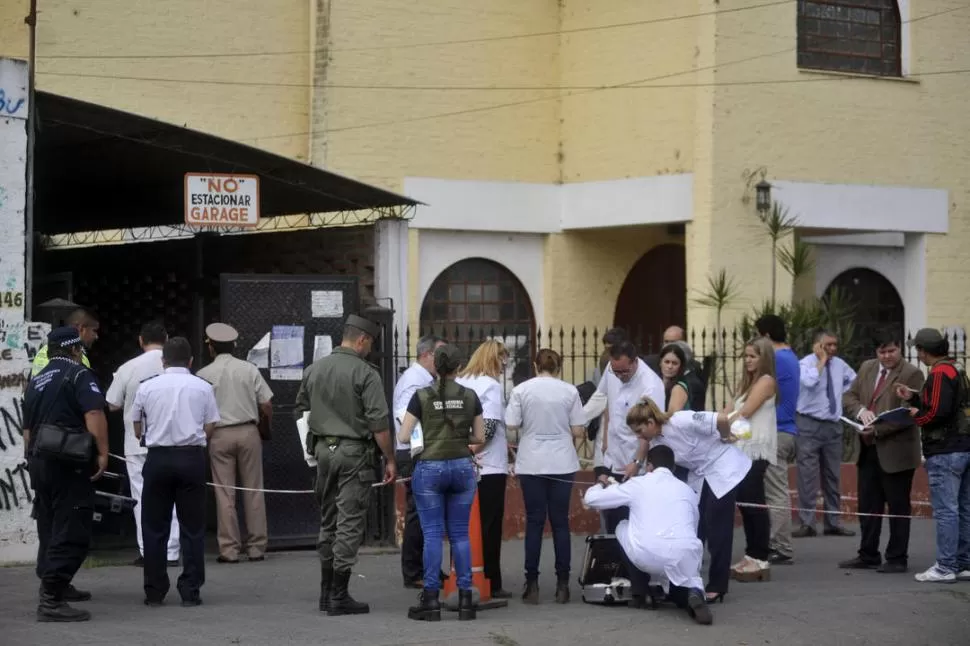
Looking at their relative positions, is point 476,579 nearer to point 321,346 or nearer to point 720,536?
point 720,536

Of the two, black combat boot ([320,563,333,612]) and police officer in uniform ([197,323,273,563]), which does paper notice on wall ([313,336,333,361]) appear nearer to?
police officer in uniform ([197,323,273,563])

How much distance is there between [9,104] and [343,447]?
13.3ft

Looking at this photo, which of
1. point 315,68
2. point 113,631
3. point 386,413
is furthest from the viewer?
point 315,68

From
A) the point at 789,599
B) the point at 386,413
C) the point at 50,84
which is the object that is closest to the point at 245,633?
the point at 386,413

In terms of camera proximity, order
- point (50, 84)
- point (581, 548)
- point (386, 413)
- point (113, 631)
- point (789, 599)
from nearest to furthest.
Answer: point (113, 631), point (386, 413), point (789, 599), point (581, 548), point (50, 84)

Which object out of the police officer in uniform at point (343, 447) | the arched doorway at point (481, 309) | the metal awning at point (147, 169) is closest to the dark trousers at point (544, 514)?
the police officer in uniform at point (343, 447)

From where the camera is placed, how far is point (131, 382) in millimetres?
11812

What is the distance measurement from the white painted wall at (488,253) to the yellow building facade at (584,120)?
1.3 inches

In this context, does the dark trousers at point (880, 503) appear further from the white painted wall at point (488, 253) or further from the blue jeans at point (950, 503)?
the white painted wall at point (488, 253)

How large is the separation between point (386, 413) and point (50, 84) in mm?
10240

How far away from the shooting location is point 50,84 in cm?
1844

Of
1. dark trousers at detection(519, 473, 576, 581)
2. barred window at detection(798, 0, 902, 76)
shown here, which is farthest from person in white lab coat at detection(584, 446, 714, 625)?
barred window at detection(798, 0, 902, 76)

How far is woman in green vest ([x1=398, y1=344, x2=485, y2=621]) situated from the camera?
31.8 ft

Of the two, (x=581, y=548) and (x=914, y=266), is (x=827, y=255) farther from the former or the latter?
(x=581, y=548)
